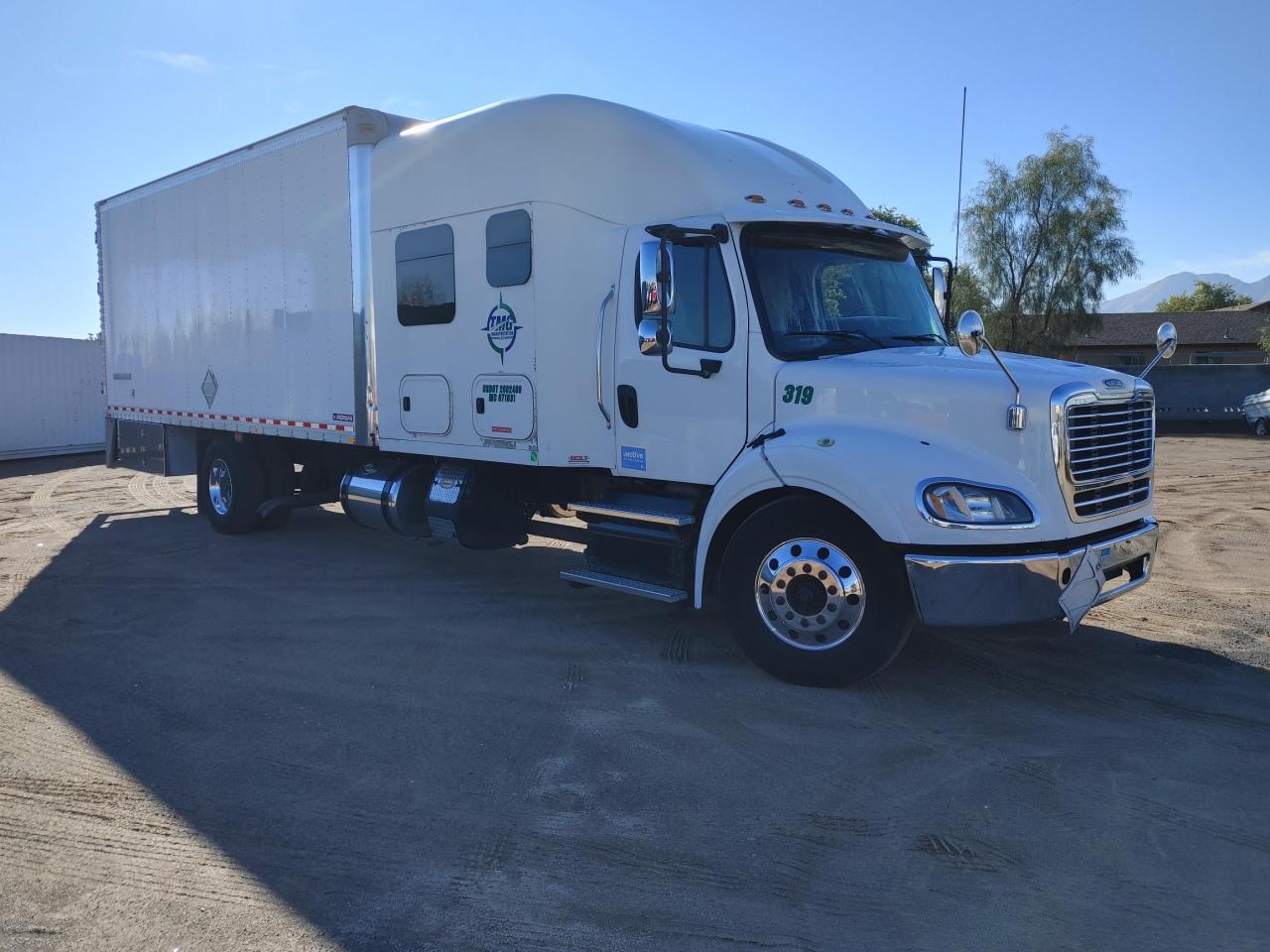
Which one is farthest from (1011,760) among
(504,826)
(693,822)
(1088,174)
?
(1088,174)

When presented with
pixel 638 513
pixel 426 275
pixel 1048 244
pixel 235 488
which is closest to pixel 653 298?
pixel 638 513

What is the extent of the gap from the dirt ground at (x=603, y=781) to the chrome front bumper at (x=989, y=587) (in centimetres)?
36

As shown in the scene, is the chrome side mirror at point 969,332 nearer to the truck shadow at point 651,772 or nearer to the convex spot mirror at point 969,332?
the convex spot mirror at point 969,332

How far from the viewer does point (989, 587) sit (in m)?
4.89

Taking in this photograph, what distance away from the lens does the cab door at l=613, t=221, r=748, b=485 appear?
19.5 feet

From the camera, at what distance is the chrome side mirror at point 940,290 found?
7.02 metres

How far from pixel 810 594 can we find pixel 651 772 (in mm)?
1502

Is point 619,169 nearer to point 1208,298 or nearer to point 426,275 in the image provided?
point 426,275

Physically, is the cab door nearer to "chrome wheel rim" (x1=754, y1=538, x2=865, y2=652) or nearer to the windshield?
the windshield

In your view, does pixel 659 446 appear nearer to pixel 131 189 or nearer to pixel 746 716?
pixel 746 716

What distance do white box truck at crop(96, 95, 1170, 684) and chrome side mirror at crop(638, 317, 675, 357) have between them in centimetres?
2

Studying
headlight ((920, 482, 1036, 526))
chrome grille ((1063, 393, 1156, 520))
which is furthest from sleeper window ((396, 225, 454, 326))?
chrome grille ((1063, 393, 1156, 520))

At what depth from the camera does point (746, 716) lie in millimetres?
5148

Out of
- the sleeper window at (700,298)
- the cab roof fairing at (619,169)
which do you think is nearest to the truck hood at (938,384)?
the sleeper window at (700,298)
